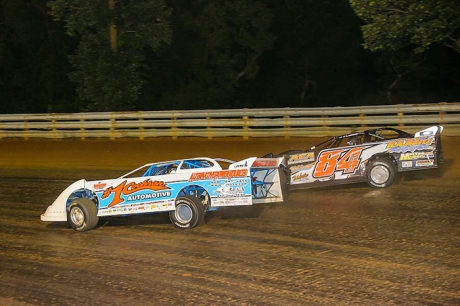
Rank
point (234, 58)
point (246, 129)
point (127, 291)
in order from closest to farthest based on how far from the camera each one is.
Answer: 1. point (127, 291)
2. point (246, 129)
3. point (234, 58)

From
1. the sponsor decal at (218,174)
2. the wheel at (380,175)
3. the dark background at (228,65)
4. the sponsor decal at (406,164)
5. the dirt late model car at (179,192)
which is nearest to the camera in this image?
the sponsor decal at (218,174)

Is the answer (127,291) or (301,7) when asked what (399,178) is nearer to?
(127,291)

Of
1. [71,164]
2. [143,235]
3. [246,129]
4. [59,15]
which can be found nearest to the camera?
[143,235]

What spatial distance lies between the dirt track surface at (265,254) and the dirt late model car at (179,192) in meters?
0.33

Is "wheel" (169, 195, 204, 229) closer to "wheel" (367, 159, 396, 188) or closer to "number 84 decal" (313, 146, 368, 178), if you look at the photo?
"number 84 decal" (313, 146, 368, 178)

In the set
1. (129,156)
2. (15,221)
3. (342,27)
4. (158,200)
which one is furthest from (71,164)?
(342,27)

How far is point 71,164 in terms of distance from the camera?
20781 millimetres

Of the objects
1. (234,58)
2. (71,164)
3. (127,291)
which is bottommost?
(127,291)

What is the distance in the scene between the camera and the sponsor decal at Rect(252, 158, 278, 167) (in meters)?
10.4

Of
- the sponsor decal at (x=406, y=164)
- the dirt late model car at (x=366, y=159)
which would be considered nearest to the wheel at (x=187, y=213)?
the dirt late model car at (x=366, y=159)

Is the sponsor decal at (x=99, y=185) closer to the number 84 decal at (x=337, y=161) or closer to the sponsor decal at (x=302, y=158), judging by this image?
the sponsor decal at (x=302, y=158)

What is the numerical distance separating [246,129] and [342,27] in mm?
16488

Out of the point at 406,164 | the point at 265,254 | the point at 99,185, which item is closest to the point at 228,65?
the point at 406,164

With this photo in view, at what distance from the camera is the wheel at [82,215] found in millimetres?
11078
